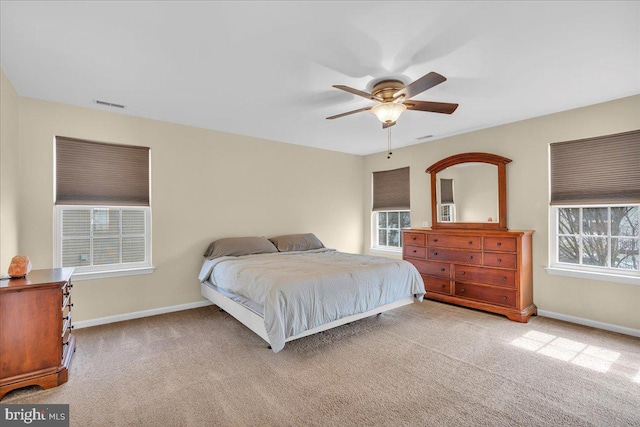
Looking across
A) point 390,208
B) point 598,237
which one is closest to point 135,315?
point 390,208

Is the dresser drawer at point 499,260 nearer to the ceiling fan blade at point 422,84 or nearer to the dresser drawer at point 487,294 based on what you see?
the dresser drawer at point 487,294

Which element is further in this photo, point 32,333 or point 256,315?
point 256,315

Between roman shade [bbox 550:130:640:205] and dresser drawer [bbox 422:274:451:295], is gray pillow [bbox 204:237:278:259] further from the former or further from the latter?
roman shade [bbox 550:130:640:205]

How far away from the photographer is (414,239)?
4.59 meters

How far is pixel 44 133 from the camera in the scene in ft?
10.4

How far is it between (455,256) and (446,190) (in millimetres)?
1097

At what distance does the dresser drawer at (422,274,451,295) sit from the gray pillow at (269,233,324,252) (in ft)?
5.80

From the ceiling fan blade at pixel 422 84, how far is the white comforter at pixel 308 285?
69.9 inches

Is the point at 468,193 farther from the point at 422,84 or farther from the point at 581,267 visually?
the point at 422,84

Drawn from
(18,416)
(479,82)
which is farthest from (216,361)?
(479,82)

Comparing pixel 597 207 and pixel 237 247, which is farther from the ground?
pixel 597 207

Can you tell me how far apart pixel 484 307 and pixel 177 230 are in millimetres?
4167

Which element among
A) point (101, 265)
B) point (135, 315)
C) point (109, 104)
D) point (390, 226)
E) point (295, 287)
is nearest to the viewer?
point (295, 287)
